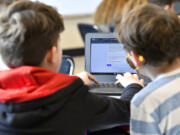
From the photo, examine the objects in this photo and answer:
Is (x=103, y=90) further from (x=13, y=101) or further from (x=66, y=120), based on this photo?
(x=13, y=101)

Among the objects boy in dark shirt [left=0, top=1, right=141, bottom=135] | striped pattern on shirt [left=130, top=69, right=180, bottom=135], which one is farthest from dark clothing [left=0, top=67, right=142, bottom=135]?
striped pattern on shirt [left=130, top=69, right=180, bottom=135]

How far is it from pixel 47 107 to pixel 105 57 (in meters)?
0.71

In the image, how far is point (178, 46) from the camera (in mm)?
889

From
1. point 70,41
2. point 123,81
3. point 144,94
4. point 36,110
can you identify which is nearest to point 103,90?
point 123,81

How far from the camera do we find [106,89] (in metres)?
1.34

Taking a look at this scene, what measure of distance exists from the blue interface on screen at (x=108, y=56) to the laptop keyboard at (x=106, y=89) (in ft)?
0.33

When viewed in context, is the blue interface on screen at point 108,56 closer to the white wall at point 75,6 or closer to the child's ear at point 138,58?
the child's ear at point 138,58

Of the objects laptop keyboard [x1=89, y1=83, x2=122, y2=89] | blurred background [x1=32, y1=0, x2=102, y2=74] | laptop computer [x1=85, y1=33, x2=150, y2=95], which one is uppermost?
laptop computer [x1=85, y1=33, x2=150, y2=95]

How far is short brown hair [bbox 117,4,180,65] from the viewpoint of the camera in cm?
85

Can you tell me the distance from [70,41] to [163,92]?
3.23 metres

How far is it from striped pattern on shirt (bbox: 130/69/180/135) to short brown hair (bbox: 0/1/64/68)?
1.22 feet

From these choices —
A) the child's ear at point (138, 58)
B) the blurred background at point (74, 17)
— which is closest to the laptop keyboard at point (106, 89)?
the child's ear at point (138, 58)

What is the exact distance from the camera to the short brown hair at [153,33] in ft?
2.78

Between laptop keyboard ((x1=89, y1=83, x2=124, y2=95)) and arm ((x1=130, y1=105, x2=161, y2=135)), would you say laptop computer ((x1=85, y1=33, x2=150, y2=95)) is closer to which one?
laptop keyboard ((x1=89, y1=83, x2=124, y2=95))
